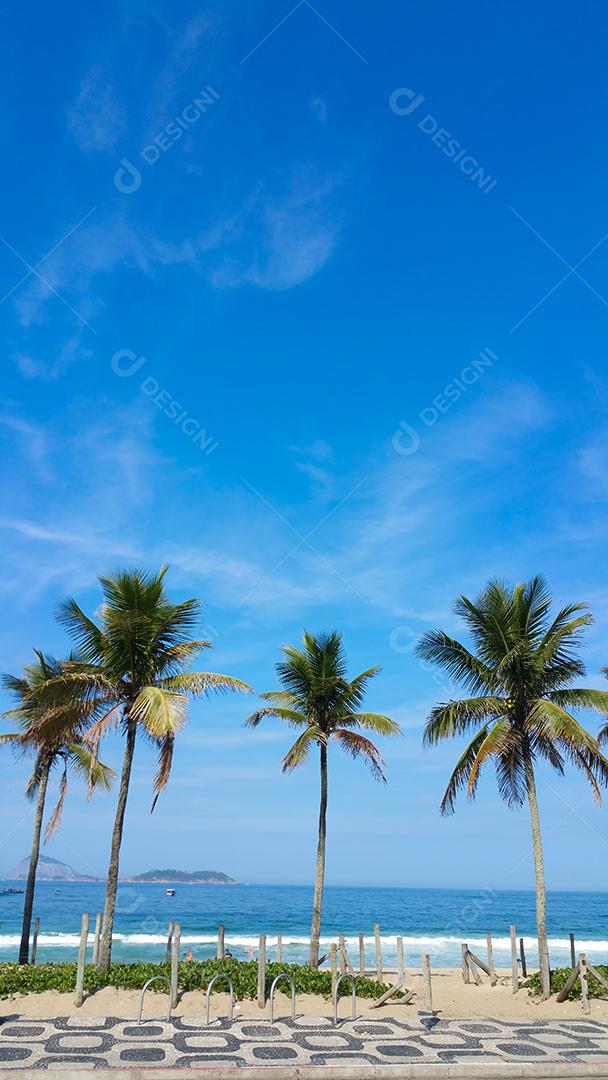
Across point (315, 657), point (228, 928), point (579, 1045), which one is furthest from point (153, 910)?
point (579, 1045)

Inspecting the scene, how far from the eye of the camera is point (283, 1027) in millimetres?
15031

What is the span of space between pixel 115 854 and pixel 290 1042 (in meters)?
7.11

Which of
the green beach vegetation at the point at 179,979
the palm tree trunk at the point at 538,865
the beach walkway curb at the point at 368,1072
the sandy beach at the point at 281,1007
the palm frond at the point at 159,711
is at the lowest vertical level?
the sandy beach at the point at 281,1007

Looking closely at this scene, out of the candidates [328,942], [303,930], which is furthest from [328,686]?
[303,930]

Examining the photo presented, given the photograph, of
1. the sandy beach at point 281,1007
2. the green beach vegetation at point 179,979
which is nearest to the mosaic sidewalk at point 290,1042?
the sandy beach at point 281,1007

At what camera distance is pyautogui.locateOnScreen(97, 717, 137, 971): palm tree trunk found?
18.4 m

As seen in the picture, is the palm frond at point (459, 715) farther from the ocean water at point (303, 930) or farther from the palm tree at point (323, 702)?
the ocean water at point (303, 930)

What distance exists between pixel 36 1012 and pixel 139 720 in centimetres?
667

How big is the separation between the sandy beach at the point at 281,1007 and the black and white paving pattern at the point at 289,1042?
53 centimetres

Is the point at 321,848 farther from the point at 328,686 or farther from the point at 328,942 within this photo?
the point at 328,942

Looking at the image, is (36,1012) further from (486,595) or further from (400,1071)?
(486,595)

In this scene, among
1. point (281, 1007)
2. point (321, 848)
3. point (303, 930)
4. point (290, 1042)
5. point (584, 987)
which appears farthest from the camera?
point (303, 930)

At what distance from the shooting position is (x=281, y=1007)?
16.9m

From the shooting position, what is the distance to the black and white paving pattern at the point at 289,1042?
1239 cm
